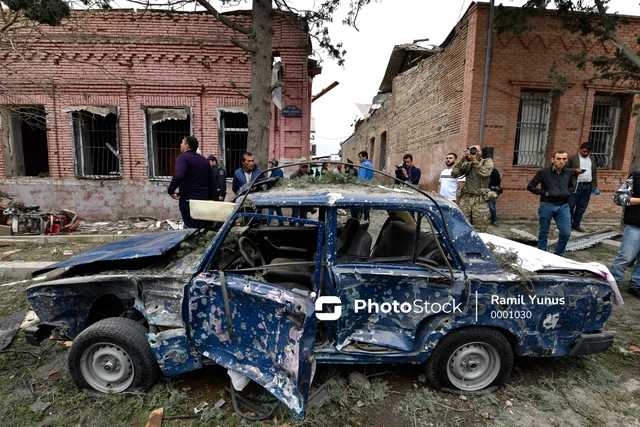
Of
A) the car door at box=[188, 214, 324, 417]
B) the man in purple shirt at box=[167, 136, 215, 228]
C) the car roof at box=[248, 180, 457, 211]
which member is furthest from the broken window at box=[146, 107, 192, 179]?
the car door at box=[188, 214, 324, 417]

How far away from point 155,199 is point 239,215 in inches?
323

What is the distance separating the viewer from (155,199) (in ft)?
31.5

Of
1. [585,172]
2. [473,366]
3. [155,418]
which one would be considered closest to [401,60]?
[585,172]

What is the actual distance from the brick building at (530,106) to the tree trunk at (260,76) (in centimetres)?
524

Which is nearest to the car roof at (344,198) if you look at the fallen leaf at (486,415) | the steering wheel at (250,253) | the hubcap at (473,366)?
the steering wheel at (250,253)

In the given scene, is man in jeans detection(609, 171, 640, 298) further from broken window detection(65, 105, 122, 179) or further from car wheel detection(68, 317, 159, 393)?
broken window detection(65, 105, 122, 179)

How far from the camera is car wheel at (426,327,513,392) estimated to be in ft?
8.28

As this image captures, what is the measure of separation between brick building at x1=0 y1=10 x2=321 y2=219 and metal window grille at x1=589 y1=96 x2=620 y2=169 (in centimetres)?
813

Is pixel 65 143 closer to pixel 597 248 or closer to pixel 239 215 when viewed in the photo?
pixel 239 215

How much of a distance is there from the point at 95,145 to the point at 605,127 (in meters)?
14.9

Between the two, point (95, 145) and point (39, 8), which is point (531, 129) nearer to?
point (39, 8)

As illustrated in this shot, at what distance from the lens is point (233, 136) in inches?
380

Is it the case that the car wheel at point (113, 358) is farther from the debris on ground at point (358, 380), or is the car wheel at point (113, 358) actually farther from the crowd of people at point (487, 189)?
the crowd of people at point (487, 189)

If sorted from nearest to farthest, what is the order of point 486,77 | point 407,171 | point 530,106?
point 407,171
point 486,77
point 530,106
